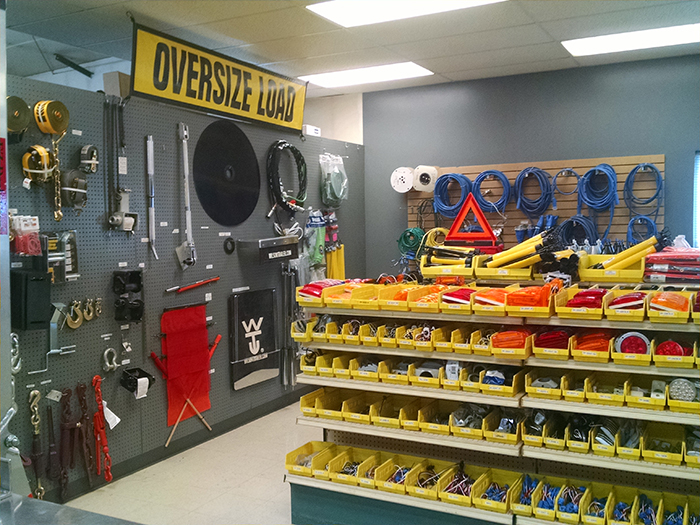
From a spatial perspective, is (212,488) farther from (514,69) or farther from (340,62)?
(514,69)

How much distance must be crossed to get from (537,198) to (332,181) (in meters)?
2.26

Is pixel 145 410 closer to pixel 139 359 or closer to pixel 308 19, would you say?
pixel 139 359

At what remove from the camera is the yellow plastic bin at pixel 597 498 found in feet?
10.5

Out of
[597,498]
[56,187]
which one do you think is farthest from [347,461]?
[56,187]

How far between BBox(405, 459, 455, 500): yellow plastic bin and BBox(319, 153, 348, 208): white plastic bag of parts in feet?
12.5

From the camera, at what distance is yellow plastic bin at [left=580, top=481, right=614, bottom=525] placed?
3200 mm

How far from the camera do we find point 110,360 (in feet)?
15.1

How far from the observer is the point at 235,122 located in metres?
5.82

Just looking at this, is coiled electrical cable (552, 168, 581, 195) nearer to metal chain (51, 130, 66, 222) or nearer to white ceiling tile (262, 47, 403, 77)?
white ceiling tile (262, 47, 403, 77)

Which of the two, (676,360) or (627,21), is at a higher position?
(627,21)

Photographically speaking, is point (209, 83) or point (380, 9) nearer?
point (380, 9)

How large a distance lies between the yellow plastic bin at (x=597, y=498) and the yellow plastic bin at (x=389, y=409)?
1.09 m

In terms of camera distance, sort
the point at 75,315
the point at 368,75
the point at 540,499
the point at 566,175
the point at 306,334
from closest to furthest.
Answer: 1. the point at 540,499
2. the point at 306,334
3. the point at 75,315
4. the point at 566,175
5. the point at 368,75

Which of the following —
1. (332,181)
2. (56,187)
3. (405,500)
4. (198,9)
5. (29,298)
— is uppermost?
(198,9)
